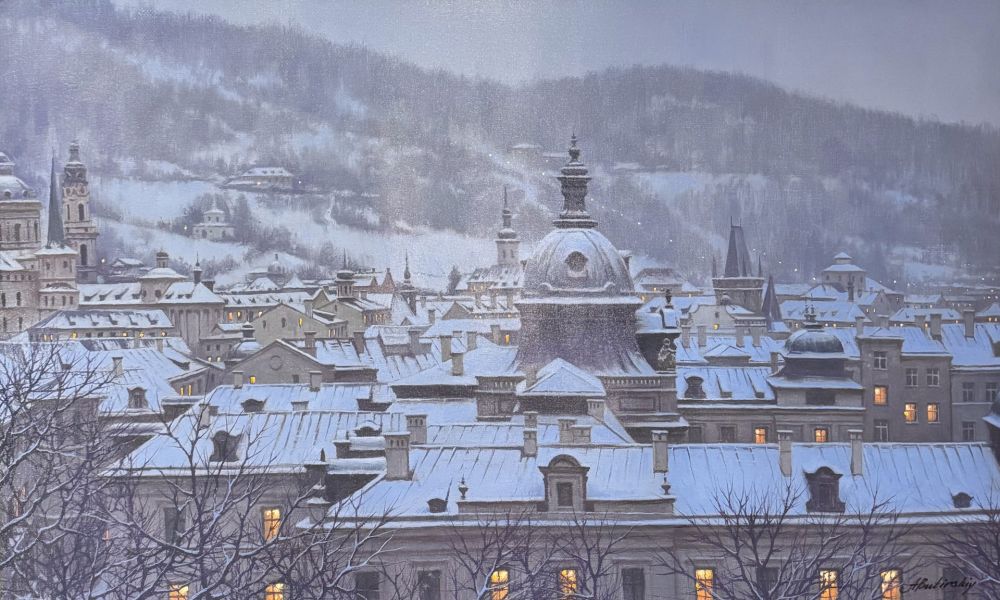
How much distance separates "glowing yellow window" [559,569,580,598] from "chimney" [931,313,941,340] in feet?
18.5

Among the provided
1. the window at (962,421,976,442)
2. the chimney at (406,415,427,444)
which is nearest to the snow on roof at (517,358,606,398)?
the chimney at (406,415,427,444)

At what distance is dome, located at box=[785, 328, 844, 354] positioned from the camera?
546 inches

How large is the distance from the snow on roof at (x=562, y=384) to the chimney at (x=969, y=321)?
3857 mm

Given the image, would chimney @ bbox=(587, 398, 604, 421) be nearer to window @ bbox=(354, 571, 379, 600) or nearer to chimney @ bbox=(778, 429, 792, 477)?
chimney @ bbox=(778, 429, 792, 477)

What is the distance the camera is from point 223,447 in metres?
11.1

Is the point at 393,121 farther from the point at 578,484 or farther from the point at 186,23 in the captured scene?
the point at 578,484

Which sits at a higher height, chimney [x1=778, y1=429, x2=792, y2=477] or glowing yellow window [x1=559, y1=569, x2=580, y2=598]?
chimney [x1=778, y1=429, x2=792, y2=477]

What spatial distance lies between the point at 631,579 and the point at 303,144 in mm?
5611

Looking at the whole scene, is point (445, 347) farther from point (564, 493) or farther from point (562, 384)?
point (564, 493)

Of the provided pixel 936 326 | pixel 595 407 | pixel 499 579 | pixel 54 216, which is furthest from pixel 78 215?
pixel 936 326

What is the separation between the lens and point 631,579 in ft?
32.2

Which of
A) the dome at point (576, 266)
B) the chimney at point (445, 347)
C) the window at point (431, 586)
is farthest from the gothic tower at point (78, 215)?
the window at point (431, 586)

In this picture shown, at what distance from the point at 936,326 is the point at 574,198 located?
12.7ft

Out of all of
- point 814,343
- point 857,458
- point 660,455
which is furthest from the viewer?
point 814,343
